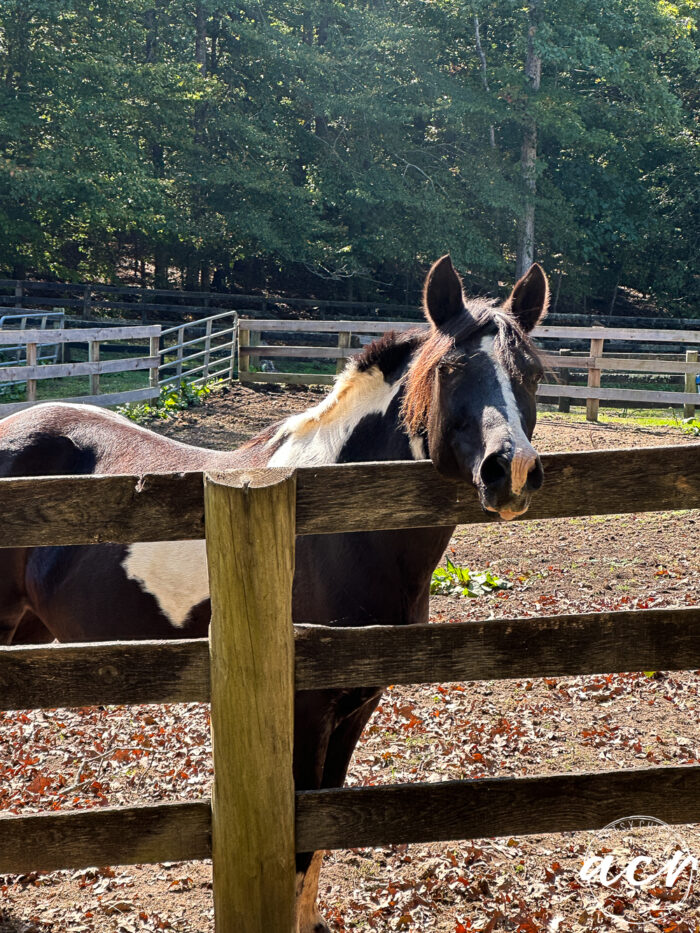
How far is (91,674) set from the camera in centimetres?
203

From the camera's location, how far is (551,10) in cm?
2733

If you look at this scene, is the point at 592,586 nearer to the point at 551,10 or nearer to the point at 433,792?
the point at 433,792

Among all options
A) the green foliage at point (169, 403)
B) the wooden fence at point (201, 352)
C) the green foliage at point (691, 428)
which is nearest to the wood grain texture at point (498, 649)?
the green foliage at point (169, 403)

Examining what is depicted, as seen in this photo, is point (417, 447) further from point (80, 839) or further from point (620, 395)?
point (620, 395)

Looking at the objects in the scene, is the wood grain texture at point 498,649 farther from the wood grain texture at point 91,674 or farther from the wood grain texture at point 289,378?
the wood grain texture at point 289,378

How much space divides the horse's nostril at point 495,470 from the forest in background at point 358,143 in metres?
23.1

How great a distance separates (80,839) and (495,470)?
4.56 feet

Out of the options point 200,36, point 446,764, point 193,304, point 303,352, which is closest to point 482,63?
point 200,36

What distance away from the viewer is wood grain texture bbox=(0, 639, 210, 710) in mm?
2012

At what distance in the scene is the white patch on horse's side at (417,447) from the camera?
2.66 m

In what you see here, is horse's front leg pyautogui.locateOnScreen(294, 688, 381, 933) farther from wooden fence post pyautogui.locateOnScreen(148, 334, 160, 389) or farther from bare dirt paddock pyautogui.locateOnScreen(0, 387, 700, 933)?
wooden fence post pyautogui.locateOnScreen(148, 334, 160, 389)

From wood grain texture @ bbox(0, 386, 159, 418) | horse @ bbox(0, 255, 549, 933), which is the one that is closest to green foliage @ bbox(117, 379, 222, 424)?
wood grain texture @ bbox(0, 386, 159, 418)

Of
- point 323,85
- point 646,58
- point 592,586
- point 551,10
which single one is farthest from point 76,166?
point 592,586

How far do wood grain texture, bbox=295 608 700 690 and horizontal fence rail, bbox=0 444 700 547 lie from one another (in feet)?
0.92
